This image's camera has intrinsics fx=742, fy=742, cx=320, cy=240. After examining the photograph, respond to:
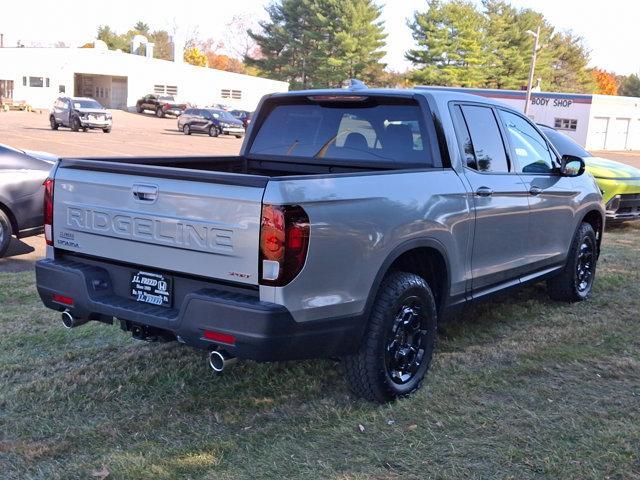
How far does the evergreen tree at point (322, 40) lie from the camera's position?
229 ft

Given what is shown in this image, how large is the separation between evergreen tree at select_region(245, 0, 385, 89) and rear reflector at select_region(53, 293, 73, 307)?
67.4 m

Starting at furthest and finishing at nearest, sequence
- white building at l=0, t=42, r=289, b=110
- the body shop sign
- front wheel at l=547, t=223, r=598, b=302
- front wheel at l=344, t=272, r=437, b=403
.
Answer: white building at l=0, t=42, r=289, b=110 → the body shop sign → front wheel at l=547, t=223, r=598, b=302 → front wheel at l=344, t=272, r=437, b=403

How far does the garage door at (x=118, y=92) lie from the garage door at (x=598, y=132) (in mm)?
39784

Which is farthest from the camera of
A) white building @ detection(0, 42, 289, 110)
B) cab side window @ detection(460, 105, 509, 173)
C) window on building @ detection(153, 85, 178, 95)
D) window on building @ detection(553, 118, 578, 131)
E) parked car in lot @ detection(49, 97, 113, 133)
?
window on building @ detection(153, 85, 178, 95)

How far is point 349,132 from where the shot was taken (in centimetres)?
534

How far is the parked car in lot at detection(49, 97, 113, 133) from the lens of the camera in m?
35.4

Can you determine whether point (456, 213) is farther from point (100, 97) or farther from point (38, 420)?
point (100, 97)

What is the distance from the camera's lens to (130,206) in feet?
13.5

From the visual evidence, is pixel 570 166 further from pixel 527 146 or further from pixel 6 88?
pixel 6 88

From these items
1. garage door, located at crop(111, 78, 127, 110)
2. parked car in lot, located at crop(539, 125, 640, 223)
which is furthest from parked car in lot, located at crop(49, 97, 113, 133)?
garage door, located at crop(111, 78, 127, 110)

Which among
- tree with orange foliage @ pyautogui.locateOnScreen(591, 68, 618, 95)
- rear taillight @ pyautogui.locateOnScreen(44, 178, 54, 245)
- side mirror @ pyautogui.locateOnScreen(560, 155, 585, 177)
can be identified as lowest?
rear taillight @ pyautogui.locateOnScreen(44, 178, 54, 245)

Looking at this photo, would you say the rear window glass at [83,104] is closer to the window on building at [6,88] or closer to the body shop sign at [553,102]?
the window on building at [6,88]

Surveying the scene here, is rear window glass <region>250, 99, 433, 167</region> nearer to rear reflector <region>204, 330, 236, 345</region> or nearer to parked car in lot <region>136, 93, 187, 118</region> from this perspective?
rear reflector <region>204, 330, 236, 345</region>

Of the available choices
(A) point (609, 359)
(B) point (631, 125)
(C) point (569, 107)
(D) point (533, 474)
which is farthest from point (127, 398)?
(B) point (631, 125)
